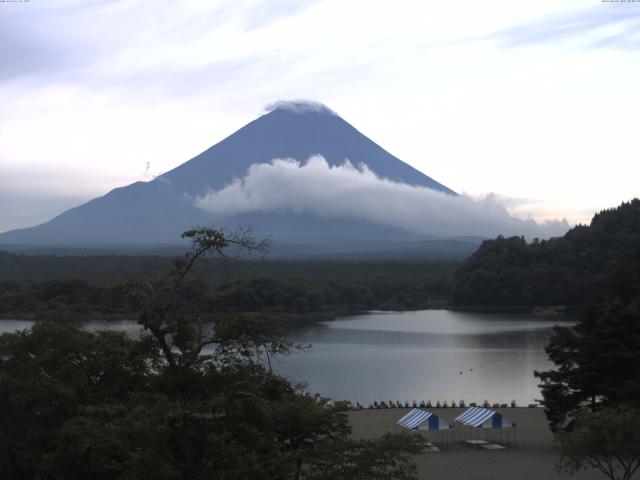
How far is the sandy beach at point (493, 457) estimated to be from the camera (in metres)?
12.1

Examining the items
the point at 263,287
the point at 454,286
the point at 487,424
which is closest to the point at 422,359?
the point at 487,424

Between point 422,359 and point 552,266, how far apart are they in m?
26.7

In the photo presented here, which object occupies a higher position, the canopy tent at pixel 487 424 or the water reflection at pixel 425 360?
the canopy tent at pixel 487 424

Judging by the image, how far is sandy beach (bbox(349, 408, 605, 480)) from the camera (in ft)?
39.7

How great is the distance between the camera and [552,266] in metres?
52.7

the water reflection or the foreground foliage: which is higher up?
the foreground foliage

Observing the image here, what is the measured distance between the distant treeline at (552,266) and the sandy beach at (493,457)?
34.1 metres

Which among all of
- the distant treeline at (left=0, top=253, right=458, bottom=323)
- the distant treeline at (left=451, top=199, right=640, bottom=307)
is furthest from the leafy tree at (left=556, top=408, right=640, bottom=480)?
the distant treeline at (left=451, top=199, right=640, bottom=307)

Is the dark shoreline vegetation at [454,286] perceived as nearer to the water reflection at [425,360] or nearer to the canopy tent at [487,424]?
the water reflection at [425,360]

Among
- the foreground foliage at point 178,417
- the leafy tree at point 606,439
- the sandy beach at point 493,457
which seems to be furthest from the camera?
the sandy beach at point 493,457

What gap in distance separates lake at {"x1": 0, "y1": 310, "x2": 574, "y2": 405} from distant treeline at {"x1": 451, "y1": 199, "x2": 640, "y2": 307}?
7.18 metres

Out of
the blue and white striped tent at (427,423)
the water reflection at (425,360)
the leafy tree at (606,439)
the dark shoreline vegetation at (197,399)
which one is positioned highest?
the dark shoreline vegetation at (197,399)

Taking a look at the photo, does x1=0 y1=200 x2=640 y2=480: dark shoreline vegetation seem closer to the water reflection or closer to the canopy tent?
the canopy tent

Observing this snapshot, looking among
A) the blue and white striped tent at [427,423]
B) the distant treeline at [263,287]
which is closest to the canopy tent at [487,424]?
the blue and white striped tent at [427,423]
